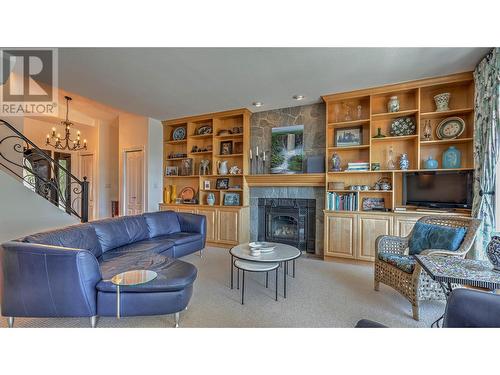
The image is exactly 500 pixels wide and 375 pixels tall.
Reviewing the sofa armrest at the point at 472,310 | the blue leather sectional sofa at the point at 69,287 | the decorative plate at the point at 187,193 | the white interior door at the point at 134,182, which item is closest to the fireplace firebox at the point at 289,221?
the decorative plate at the point at 187,193

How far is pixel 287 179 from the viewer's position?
406 centimetres

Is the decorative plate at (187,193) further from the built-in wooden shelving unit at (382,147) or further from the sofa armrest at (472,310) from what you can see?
the sofa armrest at (472,310)

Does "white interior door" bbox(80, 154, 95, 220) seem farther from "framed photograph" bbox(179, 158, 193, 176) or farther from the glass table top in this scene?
the glass table top

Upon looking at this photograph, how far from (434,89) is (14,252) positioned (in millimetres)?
5188

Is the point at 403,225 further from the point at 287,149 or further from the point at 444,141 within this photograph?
the point at 287,149

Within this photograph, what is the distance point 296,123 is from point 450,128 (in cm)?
227

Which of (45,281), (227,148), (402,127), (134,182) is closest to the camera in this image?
(45,281)

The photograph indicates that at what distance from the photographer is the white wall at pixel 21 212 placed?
255 cm

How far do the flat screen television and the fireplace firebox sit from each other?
147cm

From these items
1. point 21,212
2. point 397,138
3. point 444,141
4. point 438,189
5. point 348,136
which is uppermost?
point 348,136

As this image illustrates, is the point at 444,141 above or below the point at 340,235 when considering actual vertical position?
above

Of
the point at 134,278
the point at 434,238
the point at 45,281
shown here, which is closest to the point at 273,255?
the point at 134,278

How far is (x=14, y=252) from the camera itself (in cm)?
165

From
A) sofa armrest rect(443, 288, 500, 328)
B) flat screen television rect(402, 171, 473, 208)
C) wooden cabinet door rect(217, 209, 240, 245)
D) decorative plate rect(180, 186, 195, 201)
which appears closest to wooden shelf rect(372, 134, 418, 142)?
flat screen television rect(402, 171, 473, 208)
